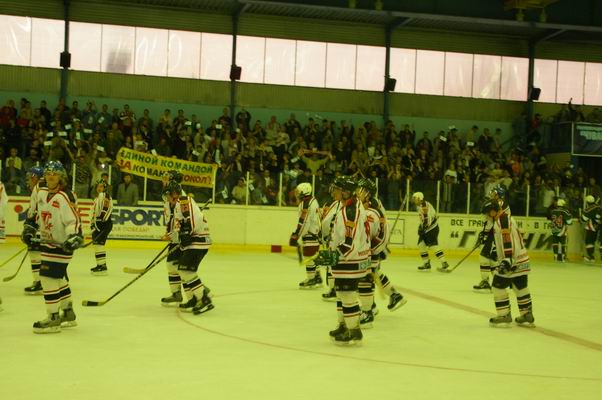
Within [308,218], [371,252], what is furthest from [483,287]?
[371,252]

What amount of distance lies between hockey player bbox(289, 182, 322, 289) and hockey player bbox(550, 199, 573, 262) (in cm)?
1165

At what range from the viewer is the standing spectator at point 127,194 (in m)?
20.7

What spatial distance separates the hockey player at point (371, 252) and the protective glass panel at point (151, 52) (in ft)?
61.8

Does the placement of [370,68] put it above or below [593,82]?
below

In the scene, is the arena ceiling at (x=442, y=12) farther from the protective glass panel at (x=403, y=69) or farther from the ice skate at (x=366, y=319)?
the ice skate at (x=366, y=319)

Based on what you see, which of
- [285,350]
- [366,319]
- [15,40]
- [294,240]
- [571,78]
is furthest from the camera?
[571,78]

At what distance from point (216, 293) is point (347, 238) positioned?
4656mm

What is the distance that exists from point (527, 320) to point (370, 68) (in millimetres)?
20885

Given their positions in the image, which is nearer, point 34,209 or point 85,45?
point 34,209

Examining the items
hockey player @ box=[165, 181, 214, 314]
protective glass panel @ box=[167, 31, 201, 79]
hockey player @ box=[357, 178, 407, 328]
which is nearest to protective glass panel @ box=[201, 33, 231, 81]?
protective glass panel @ box=[167, 31, 201, 79]

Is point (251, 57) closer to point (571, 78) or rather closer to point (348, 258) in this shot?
point (571, 78)

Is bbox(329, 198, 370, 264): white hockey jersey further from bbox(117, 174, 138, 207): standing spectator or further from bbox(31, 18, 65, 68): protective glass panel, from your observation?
bbox(31, 18, 65, 68): protective glass panel

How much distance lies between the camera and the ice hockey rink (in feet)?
19.9

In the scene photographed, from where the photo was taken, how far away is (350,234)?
7.79 metres
